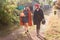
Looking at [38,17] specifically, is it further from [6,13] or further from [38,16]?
[6,13]

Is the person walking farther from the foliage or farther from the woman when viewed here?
the foliage

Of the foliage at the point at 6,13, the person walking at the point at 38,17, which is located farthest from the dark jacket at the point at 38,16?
the foliage at the point at 6,13

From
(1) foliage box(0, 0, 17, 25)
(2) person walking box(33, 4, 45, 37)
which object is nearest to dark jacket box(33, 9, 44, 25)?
(2) person walking box(33, 4, 45, 37)

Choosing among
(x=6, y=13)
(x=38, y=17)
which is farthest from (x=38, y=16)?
(x=6, y=13)

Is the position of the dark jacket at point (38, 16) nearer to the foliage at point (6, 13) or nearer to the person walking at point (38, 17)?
the person walking at point (38, 17)

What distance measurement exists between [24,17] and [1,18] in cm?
21

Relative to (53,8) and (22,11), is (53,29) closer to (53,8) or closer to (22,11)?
(53,8)

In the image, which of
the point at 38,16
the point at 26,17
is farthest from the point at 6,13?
the point at 38,16

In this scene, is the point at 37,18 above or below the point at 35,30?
above

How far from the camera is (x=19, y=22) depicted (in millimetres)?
1418

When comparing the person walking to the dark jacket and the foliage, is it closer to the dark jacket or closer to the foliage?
the dark jacket

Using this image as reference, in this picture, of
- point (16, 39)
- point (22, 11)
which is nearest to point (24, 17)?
point (22, 11)

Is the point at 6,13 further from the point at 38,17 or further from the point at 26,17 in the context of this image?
the point at 38,17

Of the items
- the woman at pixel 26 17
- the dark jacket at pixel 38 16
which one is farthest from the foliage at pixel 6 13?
the dark jacket at pixel 38 16
